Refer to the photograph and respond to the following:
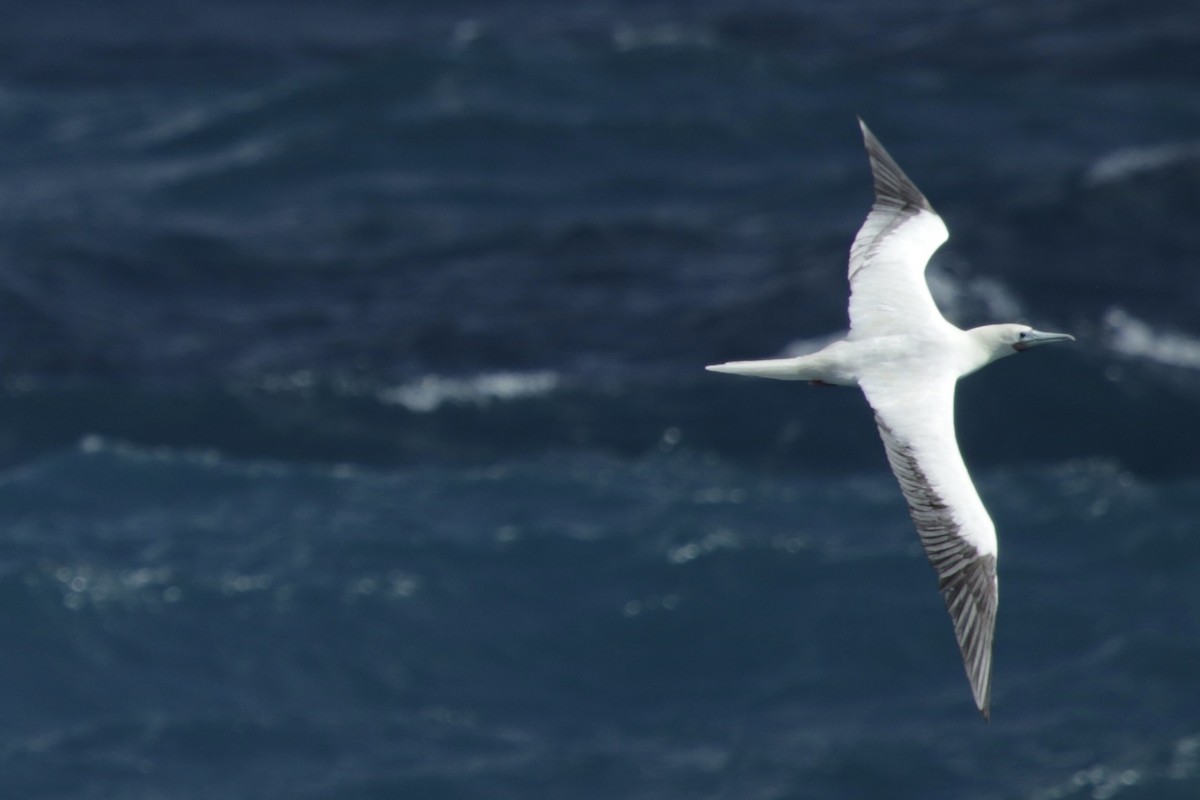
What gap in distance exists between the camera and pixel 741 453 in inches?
1529

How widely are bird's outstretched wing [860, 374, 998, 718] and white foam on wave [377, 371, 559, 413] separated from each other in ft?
75.0

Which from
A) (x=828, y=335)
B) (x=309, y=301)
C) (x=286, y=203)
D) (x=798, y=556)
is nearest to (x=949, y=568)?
(x=798, y=556)

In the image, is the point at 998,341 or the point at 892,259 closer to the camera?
the point at 998,341

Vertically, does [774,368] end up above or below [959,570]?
above

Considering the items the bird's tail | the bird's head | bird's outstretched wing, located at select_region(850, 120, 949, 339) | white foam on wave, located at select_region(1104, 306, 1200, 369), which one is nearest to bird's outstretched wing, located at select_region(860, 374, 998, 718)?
the bird's tail

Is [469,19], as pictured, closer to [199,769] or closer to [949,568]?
[199,769]

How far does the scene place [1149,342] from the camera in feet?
137

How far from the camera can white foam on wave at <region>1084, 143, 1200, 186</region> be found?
4916 centimetres

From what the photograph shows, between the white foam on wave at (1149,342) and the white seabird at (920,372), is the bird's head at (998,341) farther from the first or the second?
the white foam on wave at (1149,342)

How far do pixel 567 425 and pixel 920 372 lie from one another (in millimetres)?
21193

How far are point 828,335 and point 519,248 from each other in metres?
9.54

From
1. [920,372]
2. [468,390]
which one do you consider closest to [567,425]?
[468,390]

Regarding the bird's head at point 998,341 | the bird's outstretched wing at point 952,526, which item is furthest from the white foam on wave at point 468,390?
the bird's outstretched wing at point 952,526

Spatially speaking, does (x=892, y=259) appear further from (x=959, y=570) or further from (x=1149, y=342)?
(x=1149, y=342)
